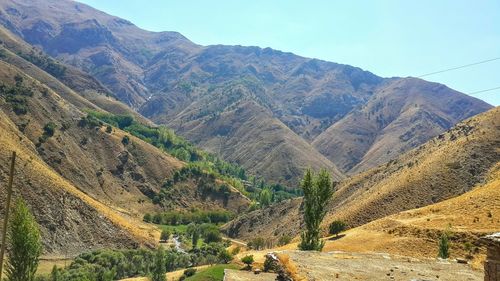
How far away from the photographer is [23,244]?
144ft

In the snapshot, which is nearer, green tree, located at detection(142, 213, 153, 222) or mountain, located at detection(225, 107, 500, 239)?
mountain, located at detection(225, 107, 500, 239)

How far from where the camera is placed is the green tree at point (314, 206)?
56438 mm

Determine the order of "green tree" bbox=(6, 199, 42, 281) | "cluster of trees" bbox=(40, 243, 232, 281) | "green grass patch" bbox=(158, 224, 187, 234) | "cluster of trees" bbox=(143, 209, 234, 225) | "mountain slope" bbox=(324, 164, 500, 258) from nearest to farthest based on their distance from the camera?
1. "green tree" bbox=(6, 199, 42, 281)
2. "mountain slope" bbox=(324, 164, 500, 258)
3. "cluster of trees" bbox=(40, 243, 232, 281)
4. "green grass patch" bbox=(158, 224, 187, 234)
5. "cluster of trees" bbox=(143, 209, 234, 225)

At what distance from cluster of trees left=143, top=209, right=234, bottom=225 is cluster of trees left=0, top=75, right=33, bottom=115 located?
203ft

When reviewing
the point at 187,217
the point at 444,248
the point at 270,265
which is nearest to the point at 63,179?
the point at 187,217

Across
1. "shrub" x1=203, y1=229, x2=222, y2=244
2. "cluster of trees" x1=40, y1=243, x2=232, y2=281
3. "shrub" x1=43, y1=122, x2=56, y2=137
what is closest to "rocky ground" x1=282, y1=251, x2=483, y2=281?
"cluster of trees" x1=40, y1=243, x2=232, y2=281

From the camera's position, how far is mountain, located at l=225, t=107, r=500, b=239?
9819cm

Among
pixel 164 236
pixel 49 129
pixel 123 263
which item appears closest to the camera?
pixel 123 263

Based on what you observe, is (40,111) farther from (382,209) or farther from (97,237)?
(382,209)

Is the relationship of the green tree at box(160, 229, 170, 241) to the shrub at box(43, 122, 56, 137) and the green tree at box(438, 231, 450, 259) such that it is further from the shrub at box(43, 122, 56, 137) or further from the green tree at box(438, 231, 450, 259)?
the green tree at box(438, 231, 450, 259)

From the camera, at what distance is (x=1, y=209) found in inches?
4136

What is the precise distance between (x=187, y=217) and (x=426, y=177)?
111 metres

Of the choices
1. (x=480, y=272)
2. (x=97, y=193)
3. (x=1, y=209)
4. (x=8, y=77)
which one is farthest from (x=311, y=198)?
(x=8, y=77)

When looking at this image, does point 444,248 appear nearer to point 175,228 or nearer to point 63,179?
point 63,179
